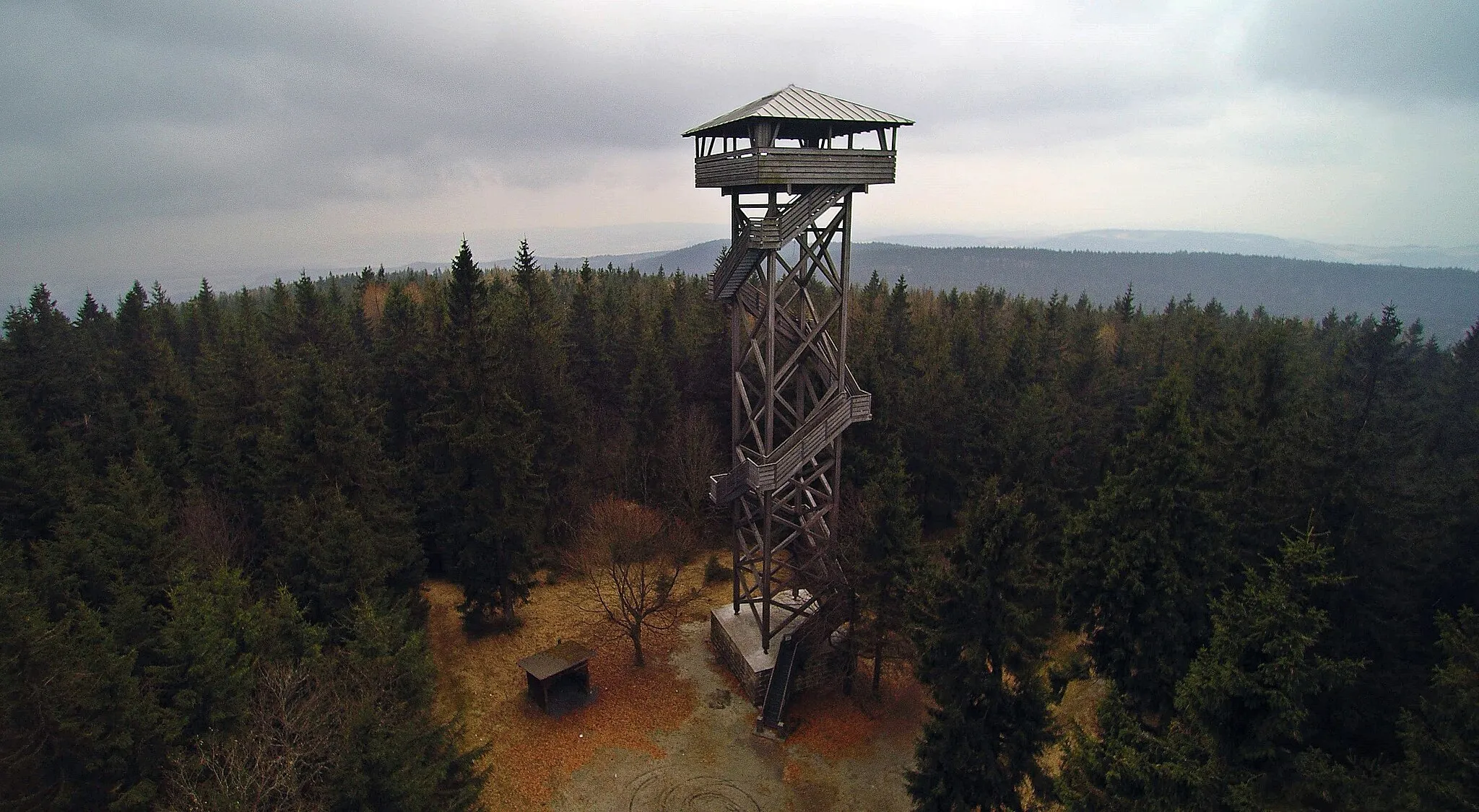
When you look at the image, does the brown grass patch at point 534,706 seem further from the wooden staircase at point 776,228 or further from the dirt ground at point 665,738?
the wooden staircase at point 776,228

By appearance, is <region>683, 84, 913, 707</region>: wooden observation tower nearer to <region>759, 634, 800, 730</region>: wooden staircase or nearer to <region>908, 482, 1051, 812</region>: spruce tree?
<region>759, 634, 800, 730</region>: wooden staircase

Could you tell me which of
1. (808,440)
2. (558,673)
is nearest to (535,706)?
(558,673)

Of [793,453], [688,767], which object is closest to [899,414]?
[793,453]

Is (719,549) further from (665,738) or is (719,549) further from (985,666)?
(985,666)

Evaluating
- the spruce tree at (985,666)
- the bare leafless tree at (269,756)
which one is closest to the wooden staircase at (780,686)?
the spruce tree at (985,666)

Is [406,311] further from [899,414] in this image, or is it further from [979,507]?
[979,507]
